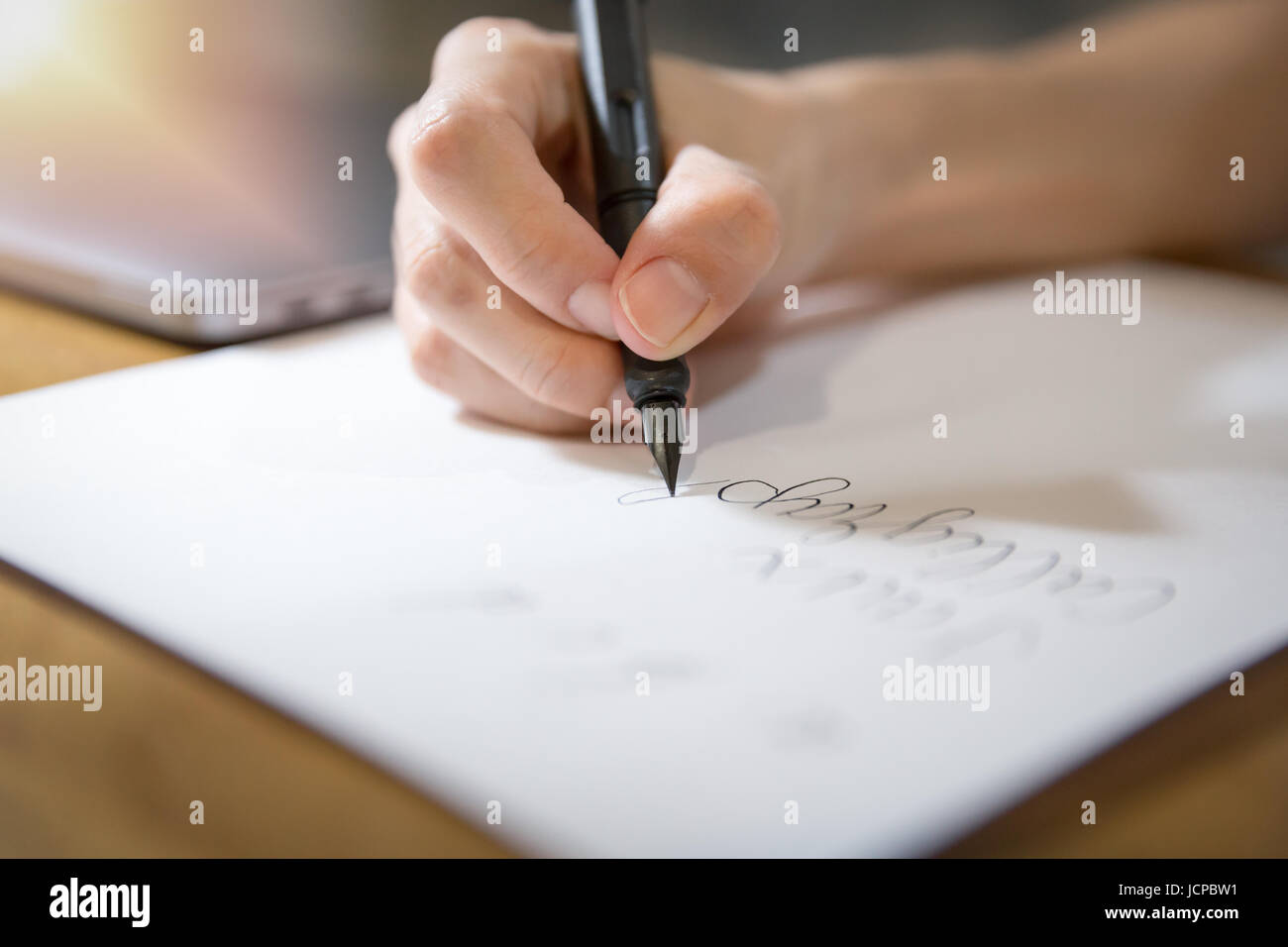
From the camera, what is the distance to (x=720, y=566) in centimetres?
30

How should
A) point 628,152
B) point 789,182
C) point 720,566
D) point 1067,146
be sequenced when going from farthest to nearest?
point 1067,146 → point 789,182 → point 628,152 → point 720,566

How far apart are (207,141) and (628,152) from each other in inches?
13.9

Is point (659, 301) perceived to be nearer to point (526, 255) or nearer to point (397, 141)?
point (526, 255)

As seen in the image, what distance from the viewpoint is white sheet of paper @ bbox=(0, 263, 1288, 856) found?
0.71 ft

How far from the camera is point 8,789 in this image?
0.24m

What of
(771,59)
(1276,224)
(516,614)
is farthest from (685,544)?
(771,59)

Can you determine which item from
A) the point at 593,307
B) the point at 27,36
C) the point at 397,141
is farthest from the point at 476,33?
the point at 27,36

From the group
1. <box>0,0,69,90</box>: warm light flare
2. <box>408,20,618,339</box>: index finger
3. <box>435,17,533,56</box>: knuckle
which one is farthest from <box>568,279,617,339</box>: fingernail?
<box>0,0,69,90</box>: warm light flare

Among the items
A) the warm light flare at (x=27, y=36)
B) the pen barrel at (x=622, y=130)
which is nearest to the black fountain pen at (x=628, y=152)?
the pen barrel at (x=622, y=130)

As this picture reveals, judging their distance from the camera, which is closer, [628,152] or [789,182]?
[628,152]

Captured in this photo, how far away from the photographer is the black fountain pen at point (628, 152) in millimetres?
367

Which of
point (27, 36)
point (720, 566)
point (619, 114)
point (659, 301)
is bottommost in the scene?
point (720, 566)

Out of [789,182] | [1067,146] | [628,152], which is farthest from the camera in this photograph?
[1067,146]

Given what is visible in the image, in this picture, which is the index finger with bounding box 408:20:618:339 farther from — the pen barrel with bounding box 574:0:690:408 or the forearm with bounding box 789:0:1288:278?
the forearm with bounding box 789:0:1288:278
